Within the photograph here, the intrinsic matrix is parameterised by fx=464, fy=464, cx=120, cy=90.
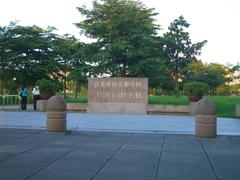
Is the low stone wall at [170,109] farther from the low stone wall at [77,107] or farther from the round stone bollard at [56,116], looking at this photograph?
the round stone bollard at [56,116]

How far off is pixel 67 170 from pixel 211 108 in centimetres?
719

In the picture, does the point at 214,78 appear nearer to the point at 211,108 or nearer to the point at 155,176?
the point at 211,108

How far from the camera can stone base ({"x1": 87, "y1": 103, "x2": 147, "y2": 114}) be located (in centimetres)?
2555

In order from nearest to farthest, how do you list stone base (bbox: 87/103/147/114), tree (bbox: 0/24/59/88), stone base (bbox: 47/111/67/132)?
stone base (bbox: 47/111/67/132) → stone base (bbox: 87/103/147/114) → tree (bbox: 0/24/59/88)

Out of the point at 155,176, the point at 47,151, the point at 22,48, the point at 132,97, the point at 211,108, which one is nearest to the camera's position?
the point at 155,176

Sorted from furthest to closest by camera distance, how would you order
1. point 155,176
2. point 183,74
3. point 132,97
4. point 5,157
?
point 183,74, point 132,97, point 5,157, point 155,176

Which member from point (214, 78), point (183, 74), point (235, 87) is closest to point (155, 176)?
point (183, 74)

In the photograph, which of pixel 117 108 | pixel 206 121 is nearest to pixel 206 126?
pixel 206 121

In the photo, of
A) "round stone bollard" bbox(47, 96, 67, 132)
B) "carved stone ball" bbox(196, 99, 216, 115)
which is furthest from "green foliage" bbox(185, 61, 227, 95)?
"round stone bollard" bbox(47, 96, 67, 132)

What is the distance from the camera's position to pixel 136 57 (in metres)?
37.0

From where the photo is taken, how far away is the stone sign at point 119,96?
25.7 metres

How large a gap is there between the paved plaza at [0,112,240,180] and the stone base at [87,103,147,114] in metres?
9.02

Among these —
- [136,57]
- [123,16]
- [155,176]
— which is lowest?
[155,176]

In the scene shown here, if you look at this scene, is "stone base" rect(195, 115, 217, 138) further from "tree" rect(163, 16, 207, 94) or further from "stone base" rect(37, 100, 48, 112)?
"tree" rect(163, 16, 207, 94)
